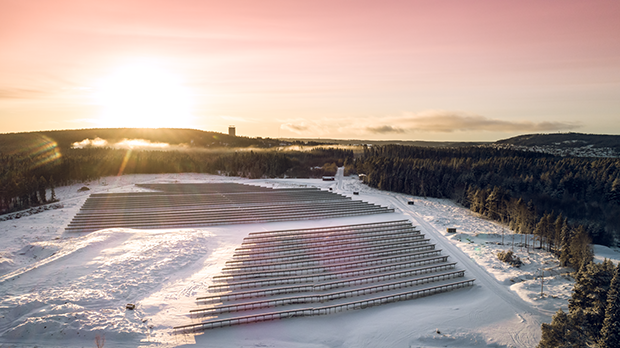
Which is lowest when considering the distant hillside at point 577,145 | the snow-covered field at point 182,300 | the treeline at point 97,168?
the snow-covered field at point 182,300

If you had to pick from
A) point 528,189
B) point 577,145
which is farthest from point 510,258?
point 577,145

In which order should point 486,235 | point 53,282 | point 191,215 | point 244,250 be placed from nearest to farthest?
point 53,282
point 244,250
point 486,235
point 191,215

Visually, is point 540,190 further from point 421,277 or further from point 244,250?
point 244,250

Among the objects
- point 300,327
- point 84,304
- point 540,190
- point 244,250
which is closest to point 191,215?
point 244,250

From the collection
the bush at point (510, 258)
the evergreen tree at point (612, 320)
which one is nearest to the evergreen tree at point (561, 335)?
the evergreen tree at point (612, 320)

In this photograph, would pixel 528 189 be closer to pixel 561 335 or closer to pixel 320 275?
pixel 561 335

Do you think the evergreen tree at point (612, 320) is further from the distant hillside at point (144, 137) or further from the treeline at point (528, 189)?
the distant hillside at point (144, 137)

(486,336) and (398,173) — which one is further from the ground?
(398,173)
